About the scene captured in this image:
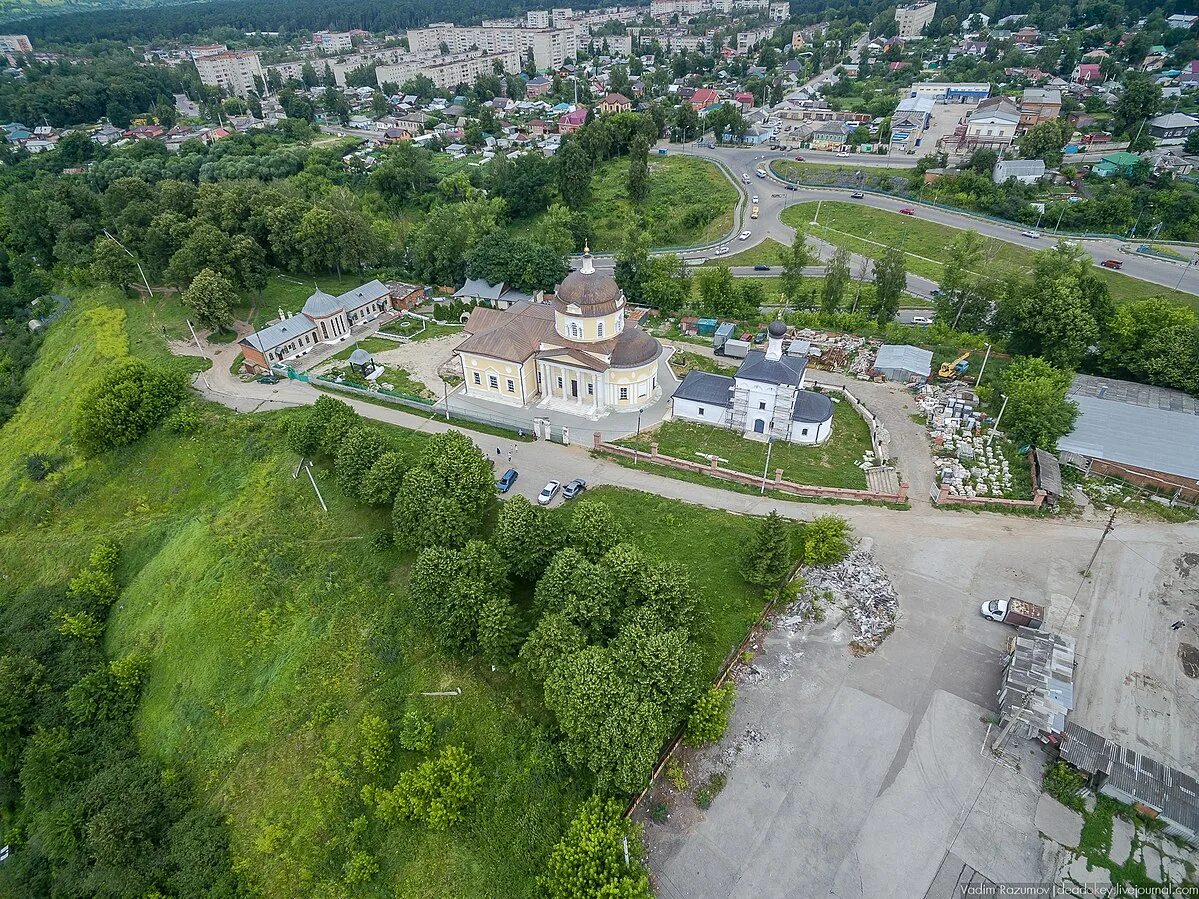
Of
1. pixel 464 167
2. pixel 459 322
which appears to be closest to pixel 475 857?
pixel 459 322

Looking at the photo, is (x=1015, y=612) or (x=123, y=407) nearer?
(x=1015, y=612)

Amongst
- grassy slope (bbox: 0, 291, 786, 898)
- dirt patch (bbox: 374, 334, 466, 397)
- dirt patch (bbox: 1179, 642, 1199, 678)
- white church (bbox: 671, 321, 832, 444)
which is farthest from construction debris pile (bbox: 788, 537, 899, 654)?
dirt patch (bbox: 374, 334, 466, 397)

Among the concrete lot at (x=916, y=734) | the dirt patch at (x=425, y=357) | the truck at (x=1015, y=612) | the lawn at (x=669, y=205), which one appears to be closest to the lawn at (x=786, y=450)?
the concrete lot at (x=916, y=734)

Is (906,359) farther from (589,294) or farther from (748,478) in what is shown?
(589,294)

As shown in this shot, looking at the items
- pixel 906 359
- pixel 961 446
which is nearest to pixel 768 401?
pixel 961 446

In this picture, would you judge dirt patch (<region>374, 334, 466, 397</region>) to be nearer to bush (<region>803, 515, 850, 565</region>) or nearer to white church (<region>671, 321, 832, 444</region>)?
white church (<region>671, 321, 832, 444</region>)

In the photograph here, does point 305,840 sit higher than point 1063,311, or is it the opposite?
point 1063,311

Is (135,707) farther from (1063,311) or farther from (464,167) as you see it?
(464,167)
